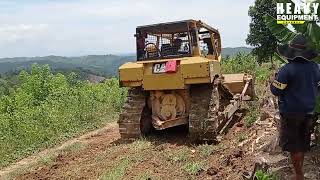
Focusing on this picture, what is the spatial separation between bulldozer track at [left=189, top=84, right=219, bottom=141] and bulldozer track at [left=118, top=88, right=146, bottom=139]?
39.9 inches

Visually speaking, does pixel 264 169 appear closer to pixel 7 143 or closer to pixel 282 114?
pixel 282 114

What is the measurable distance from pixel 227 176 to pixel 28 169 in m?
4.24

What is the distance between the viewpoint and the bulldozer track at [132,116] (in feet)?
28.2

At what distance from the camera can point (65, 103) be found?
14.5 meters

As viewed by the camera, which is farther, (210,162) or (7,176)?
(7,176)

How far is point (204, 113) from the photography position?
26.6ft

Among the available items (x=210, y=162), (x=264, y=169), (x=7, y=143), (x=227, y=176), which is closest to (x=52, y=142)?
(x=7, y=143)

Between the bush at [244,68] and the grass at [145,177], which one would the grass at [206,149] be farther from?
the bush at [244,68]

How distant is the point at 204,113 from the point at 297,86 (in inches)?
150

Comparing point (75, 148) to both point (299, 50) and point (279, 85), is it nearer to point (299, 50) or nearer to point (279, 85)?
point (279, 85)

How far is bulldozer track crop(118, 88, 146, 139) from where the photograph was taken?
8.60 meters

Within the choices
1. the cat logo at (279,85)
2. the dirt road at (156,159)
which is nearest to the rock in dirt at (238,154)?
the dirt road at (156,159)

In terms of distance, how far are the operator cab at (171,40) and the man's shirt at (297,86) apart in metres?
4.32

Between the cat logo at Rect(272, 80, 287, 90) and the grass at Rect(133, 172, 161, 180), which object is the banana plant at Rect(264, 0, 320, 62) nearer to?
the cat logo at Rect(272, 80, 287, 90)
